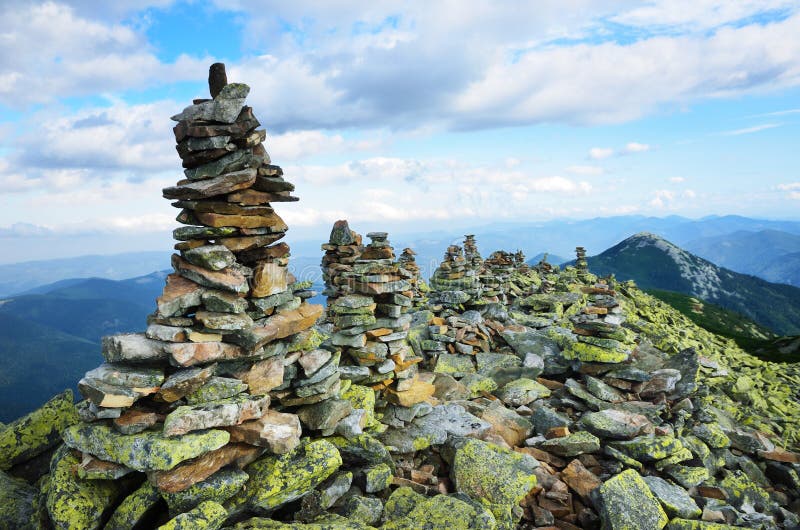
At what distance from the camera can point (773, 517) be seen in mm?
12250

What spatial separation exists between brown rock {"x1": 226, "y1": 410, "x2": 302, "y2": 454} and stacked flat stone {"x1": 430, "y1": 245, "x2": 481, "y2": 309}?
1581 centimetres

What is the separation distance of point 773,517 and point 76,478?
Answer: 18.4 meters

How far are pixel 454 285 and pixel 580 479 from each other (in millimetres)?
15350

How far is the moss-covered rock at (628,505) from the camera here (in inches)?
393

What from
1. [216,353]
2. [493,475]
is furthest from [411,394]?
[216,353]

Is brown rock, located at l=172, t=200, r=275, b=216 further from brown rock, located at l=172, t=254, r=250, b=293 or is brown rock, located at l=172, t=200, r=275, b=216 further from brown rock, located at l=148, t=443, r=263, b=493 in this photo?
brown rock, located at l=148, t=443, r=263, b=493

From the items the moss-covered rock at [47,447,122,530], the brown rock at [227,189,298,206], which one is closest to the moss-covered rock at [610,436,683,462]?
the brown rock at [227,189,298,206]

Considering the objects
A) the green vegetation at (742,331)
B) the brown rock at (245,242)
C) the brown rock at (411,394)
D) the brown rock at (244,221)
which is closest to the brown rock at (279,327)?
the brown rock at (245,242)

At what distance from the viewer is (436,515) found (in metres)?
9.23

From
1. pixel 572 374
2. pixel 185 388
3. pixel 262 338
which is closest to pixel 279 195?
pixel 262 338

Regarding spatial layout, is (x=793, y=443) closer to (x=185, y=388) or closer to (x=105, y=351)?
(x=185, y=388)

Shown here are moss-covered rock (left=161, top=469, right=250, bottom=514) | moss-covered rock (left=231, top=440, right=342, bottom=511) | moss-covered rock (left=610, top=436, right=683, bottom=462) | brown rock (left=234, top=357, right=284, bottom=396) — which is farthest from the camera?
moss-covered rock (left=610, top=436, right=683, bottom=462)

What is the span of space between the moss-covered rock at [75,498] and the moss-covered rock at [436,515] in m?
5.93

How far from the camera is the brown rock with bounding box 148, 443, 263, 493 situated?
322 inches
